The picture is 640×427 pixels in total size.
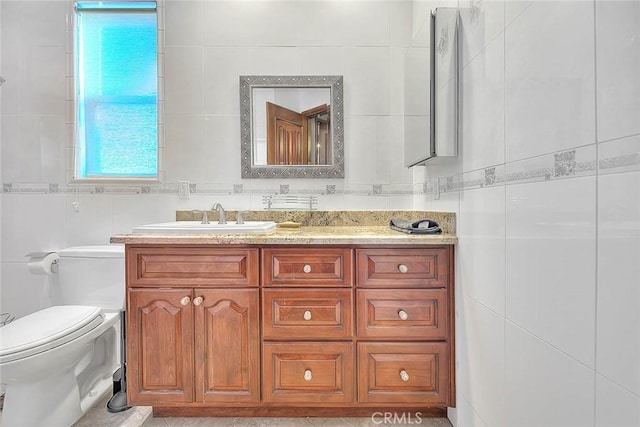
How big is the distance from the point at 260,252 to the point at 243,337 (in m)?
0.38

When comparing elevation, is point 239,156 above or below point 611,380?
above

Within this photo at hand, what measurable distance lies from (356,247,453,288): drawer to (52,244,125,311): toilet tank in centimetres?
133

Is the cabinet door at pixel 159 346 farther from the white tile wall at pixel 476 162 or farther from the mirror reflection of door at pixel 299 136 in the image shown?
the mirror reflection of door at pixel 299 136

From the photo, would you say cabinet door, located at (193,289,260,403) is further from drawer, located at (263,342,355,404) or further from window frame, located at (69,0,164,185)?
window frame, located at (69,0,164,185)

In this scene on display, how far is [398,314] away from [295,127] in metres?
1.26

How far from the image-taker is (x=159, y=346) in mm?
1443

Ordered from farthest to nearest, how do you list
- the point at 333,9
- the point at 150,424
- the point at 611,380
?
the point at 333,9
the point at 150,424
the point at 611,380

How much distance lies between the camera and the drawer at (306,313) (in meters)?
1.43

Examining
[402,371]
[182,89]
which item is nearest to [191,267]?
[402,371]

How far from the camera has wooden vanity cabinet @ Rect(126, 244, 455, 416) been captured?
1.43 metres

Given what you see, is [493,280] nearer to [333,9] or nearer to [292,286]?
[292,286]

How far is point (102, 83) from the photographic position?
6.73ft

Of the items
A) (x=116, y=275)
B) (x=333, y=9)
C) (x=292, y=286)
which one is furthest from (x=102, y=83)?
(x=292, y=286)

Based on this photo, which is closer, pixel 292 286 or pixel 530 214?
pixel 530 214
